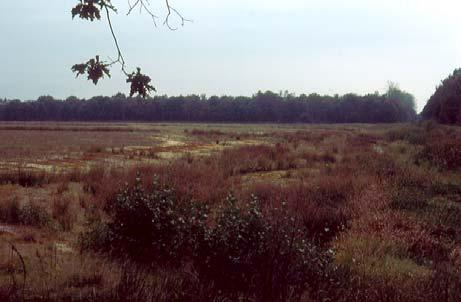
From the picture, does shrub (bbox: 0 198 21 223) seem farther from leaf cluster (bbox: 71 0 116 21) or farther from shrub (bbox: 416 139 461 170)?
shrub (bbox: 416 139 461 170)

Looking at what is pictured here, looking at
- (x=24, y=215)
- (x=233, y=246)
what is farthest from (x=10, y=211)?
(x=233, y=246)

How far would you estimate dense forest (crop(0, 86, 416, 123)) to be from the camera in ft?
352

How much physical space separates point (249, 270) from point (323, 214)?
4.27m

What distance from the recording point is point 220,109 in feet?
371

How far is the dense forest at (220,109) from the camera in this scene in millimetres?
107188

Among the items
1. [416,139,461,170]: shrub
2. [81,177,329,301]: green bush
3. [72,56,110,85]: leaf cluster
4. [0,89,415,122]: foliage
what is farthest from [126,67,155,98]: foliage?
[0,89,415,122]: foliage

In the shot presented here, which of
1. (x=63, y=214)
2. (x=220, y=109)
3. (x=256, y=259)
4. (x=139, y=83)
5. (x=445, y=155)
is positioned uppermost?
(x=220, y=109)

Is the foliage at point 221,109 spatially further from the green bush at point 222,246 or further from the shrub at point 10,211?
the green bush at point 222,246

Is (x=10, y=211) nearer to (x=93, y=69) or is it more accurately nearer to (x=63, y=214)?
(x=63, y=214)

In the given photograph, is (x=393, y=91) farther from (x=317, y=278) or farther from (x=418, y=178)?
(x=317, y=278)

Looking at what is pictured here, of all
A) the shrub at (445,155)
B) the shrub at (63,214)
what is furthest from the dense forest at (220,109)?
the shrub at (63,214)

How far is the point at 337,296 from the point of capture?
5.29 metres

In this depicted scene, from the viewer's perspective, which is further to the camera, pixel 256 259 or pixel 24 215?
pixel 24 215

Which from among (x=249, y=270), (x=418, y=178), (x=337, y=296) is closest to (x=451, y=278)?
(x=337, y=296)
